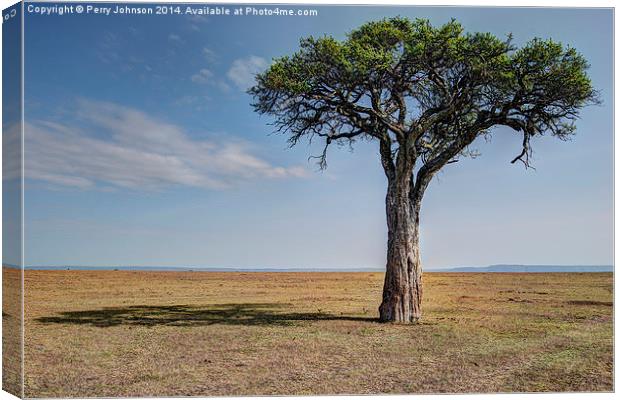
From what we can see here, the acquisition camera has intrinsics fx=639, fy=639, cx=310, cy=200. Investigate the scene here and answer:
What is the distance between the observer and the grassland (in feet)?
37.1

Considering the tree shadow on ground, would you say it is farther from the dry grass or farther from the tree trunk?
the dry grass

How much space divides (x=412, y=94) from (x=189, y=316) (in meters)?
9.53

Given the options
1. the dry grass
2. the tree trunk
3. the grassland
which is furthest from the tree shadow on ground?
the dry grass

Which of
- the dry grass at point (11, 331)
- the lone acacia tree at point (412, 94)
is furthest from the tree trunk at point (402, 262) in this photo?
the dry grass at point (11, 331)

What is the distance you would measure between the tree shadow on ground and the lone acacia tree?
10.5 feet

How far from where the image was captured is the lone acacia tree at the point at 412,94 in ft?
52.1

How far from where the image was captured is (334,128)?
723 inches

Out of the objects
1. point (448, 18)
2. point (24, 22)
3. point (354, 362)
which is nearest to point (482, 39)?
point (448, 18)

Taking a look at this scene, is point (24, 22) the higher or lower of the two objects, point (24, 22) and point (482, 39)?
the lower

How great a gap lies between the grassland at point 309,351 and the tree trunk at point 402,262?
25.1 inches

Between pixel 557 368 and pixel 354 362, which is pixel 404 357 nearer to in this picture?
pixel 354 362

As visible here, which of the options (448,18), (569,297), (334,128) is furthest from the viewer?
(569,297)

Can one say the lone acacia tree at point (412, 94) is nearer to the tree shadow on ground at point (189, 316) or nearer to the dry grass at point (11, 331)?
the tree shadow on ground at point (189, 316)

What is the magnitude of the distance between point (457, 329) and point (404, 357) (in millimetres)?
3763
